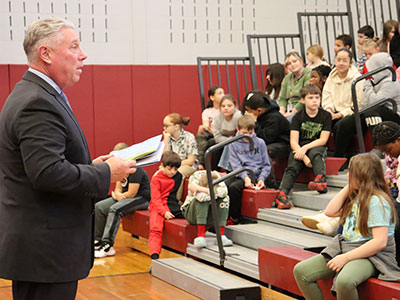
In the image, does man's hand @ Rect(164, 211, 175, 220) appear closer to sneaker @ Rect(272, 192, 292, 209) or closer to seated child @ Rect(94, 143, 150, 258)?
seated child @ Rect(94, 143, 150, 258)

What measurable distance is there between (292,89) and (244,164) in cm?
156

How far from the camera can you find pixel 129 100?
910 cm

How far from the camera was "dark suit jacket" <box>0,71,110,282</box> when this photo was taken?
206 centimetres

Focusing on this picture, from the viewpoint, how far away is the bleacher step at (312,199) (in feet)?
17.7

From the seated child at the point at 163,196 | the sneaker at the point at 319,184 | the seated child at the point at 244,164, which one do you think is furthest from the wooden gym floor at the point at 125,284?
the sneaker at the point at 319,184

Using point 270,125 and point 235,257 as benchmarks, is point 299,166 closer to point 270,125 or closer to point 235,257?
point 270,125

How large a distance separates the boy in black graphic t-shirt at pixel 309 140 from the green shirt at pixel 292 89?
88cm

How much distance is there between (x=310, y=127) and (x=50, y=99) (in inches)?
161

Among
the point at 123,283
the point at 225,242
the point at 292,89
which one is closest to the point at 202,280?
the point at 225,242

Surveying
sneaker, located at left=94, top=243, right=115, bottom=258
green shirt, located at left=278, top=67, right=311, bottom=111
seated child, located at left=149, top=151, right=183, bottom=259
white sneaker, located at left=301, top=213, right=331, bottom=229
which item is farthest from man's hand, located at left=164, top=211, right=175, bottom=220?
white sneaker, located at left=301, top=213, right=331, bottom=229

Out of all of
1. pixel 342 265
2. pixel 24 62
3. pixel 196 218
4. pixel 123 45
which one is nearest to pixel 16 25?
pixel 24 62

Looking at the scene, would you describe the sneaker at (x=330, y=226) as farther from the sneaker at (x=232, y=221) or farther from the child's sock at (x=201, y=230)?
the sneaker at (x=232, y=221)

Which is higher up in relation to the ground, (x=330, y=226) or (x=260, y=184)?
(x=260, y=184)

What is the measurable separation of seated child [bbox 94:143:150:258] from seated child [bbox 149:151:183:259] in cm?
51
